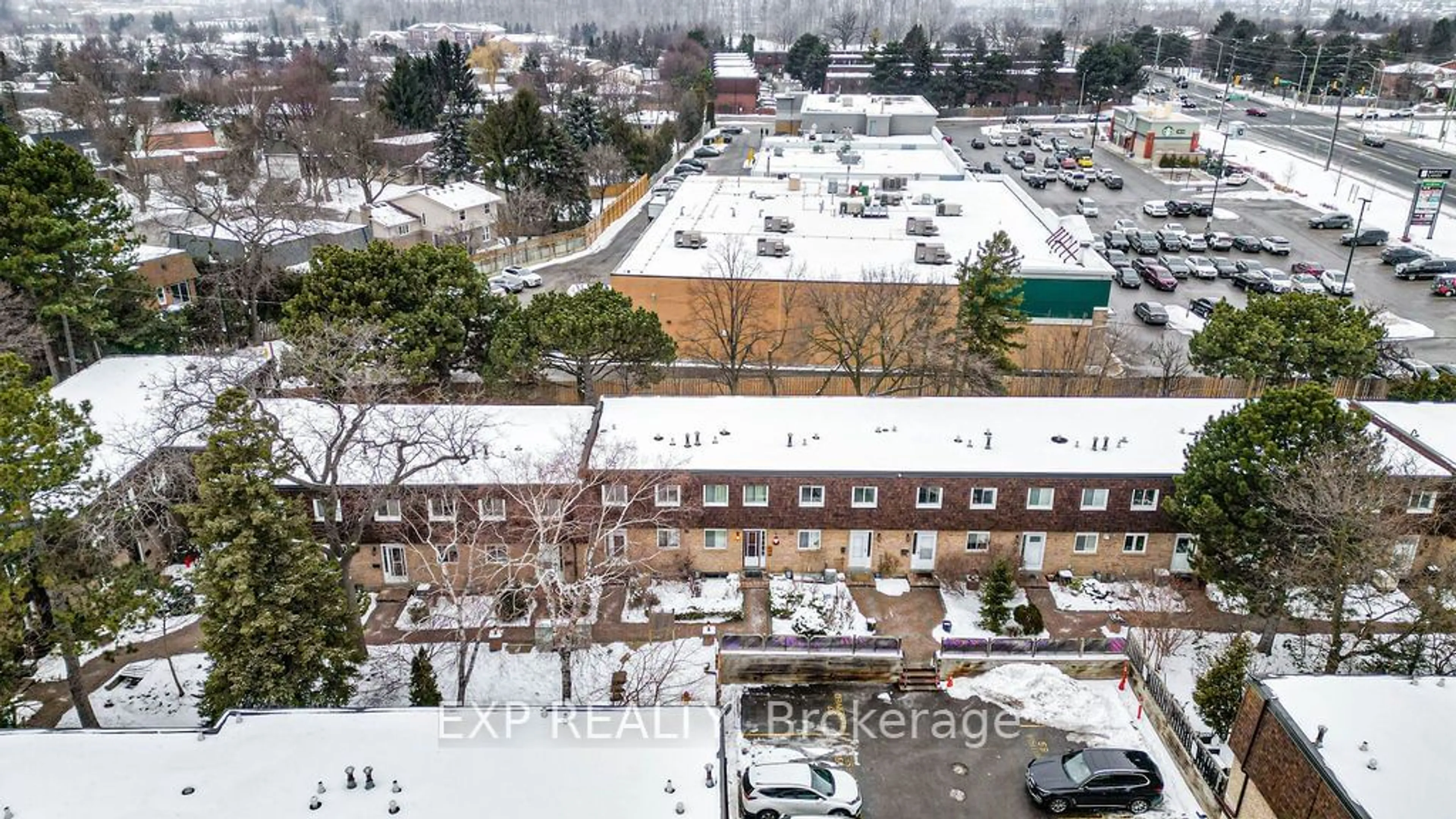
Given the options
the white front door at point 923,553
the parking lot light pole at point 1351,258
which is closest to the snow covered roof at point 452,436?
the white front door at point 923,553

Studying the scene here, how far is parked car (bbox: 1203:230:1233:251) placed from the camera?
64.8 m

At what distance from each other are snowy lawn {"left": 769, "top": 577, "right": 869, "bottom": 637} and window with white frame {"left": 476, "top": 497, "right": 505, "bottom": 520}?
27.9 ft

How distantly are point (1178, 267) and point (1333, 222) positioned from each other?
1868 centimetres

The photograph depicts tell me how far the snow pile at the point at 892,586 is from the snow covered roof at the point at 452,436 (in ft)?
33.1

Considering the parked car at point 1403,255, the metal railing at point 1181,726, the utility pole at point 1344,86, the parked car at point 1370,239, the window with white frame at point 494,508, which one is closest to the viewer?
the metal railing at point 1181,726

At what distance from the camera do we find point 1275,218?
72.7 meters

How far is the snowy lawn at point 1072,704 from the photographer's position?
2384cm

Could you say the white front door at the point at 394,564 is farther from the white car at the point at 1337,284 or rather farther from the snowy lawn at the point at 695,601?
the white car at the point at 1337,284

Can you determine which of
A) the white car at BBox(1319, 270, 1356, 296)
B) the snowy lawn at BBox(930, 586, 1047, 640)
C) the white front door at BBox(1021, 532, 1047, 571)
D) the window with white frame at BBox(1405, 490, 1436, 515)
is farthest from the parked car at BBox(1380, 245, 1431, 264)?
the snowy lawn at BBox(930, 586, 1047, 640)

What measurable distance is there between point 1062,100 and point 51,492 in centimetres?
12677

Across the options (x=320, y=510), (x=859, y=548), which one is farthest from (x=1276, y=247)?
(x=320, y=510)

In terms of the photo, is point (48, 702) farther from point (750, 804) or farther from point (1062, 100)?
point (1062, 100)

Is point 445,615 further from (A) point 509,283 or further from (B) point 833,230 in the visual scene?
(B) point 833,230

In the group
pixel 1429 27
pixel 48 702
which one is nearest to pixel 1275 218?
pixel 48 702
